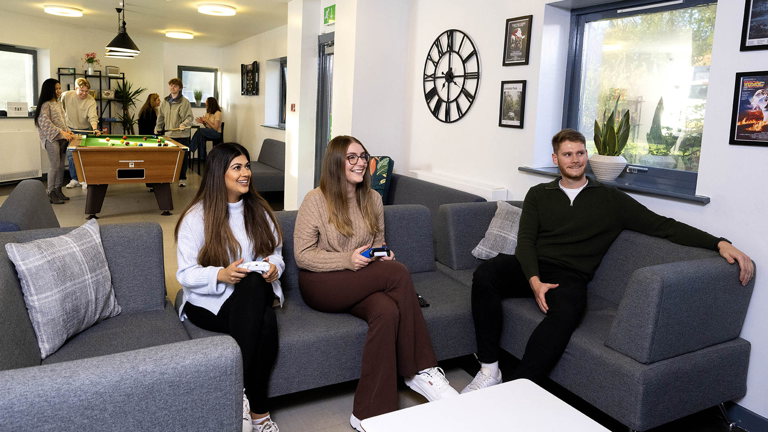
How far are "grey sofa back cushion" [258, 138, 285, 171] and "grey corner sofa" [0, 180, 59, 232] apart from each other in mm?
4993

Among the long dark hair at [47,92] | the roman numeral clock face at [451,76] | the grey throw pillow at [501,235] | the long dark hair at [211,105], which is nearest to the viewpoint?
the grey throw pillow at [501,235]

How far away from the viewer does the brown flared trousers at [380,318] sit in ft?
7.54

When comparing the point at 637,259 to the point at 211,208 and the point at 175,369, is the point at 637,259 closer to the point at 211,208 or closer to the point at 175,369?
the point at 211,208

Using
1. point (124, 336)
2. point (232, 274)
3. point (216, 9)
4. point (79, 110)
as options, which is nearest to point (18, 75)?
point (79, 110)

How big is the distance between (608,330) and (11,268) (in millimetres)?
2328

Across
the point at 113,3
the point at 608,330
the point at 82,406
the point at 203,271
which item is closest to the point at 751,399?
the point at 608,330

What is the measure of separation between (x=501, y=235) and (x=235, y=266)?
1592mm

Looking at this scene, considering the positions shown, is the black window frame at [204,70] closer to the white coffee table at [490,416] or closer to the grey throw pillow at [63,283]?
the grey throw pillow at [63,283]

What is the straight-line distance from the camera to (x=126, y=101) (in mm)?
10805

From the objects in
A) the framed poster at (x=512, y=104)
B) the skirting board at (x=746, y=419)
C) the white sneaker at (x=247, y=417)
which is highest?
the framed poster at (x=512, y=104)

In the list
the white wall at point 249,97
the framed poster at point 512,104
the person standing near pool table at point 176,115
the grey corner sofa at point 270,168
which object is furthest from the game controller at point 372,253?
the person standing near pool table at point 176,115

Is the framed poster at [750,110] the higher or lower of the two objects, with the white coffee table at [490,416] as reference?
higher

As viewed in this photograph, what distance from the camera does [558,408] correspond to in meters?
1.71

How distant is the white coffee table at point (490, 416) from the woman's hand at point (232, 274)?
0.91m
